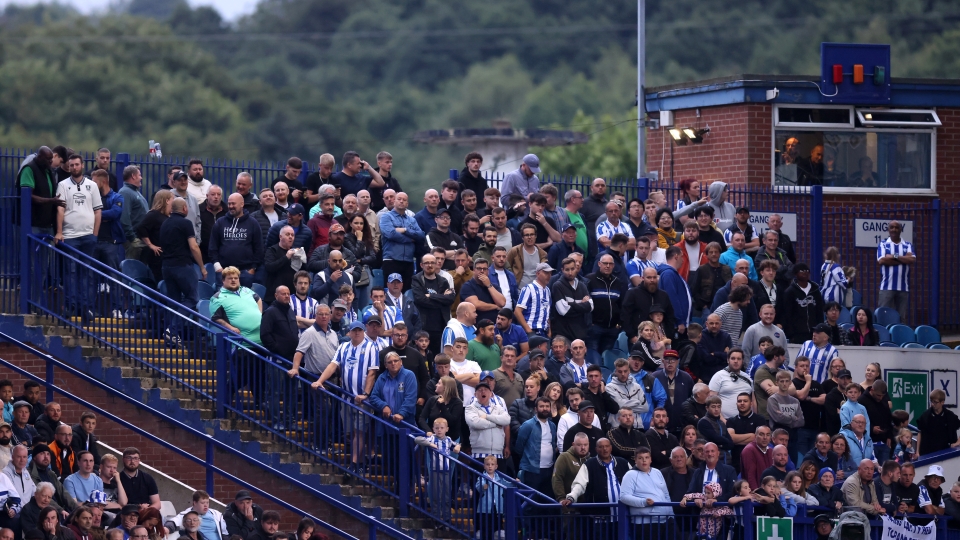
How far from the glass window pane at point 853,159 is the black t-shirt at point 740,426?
729cm

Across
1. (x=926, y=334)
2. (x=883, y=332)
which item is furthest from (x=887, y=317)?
(x=926, y=334)

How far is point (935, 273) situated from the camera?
75.7ft

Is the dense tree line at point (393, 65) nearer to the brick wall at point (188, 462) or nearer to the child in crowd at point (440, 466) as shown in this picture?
the brick wall at point (188, 462)

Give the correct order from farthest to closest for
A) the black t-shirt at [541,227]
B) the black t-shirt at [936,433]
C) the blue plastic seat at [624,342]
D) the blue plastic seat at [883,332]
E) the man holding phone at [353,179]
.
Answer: the blue plastic seat at [883,332], the man holding phone at [353,179], the black t-shirt at [541,227], the black t-shirt at [936,433], the blue plastic seat at [624,342]

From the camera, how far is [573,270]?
18.5 meters

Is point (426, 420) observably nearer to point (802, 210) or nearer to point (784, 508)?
point (784, 508)

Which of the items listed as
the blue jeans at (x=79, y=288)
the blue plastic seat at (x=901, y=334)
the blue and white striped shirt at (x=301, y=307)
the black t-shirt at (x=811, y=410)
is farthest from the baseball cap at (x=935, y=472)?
the blue jeans at (x=79, y=288)

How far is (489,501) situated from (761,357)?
433 cm

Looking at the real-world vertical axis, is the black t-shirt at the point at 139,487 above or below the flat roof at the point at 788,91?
below

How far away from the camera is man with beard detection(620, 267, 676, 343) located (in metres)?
18.7

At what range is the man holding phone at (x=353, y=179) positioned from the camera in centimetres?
1972

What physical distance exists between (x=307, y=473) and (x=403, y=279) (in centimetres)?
290

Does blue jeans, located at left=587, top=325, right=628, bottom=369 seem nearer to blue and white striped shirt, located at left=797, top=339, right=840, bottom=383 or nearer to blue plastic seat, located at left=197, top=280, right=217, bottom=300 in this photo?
blue and white striped shirt, located at left=797, top=339, right=840, bottom=383

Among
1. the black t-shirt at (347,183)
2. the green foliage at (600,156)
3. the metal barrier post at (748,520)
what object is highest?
the green foliage at (600,156)
